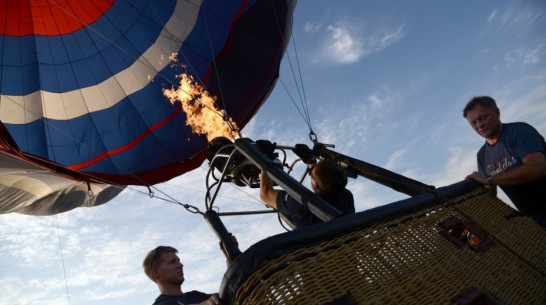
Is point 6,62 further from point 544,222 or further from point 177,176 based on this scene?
point 544,222

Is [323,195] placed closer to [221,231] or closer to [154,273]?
[221,231]

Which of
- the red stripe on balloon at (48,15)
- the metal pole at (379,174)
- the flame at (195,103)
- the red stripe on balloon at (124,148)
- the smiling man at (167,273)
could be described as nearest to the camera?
the metal pole at (379,174)

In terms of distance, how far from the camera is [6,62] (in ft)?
14.9

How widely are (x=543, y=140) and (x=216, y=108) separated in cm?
353

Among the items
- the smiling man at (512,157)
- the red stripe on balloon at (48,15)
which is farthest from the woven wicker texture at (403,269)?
the red stripe on balloon at (48,15)

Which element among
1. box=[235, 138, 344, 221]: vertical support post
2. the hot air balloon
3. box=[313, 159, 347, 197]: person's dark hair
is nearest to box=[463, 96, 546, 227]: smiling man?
box=[313, 159, 347, 197]: person's dark hair

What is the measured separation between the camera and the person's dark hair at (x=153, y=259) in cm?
253

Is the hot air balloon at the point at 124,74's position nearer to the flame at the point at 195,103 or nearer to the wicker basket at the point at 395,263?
the flame at the point at 195,103

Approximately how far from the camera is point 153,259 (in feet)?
8.39

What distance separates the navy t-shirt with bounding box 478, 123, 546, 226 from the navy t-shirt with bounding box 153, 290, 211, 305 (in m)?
1.94

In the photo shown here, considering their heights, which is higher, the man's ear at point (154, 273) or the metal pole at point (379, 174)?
the man's ear at point (154, 273)

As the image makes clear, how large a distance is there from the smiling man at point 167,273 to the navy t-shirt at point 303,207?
100cm

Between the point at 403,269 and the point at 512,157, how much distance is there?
124 centimetres

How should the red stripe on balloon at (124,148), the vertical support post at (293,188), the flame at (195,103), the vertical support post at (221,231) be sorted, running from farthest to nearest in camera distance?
the red stripe on balloon at (124,148)
the flame at (195,103)
the vertical support post at (293,188)
the vertical support post at (221,231)
